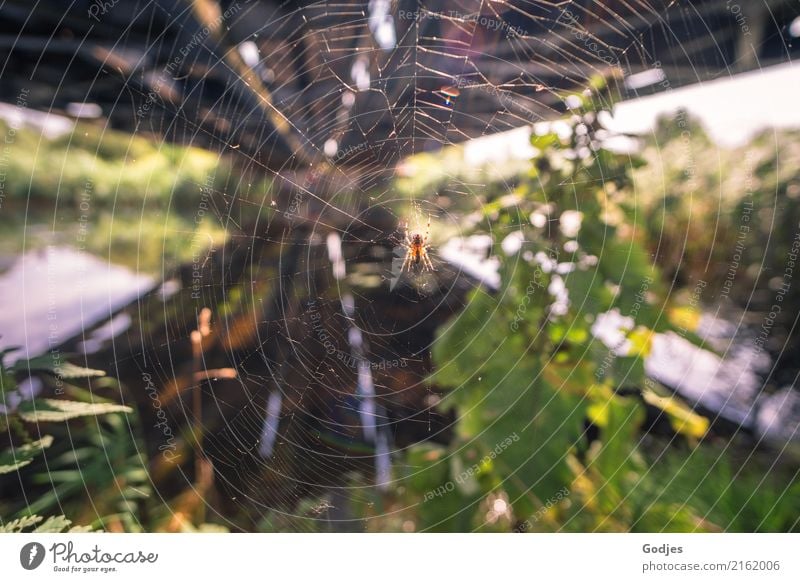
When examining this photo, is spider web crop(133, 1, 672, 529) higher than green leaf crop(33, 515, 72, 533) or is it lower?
higher

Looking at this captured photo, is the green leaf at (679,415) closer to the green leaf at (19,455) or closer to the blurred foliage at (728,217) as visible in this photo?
the blurred foliage at (728,217)

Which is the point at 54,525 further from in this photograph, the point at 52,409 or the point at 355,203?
the point at 355,203

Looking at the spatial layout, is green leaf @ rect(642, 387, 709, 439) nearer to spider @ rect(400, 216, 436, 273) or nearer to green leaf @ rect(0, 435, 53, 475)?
spider @ rect(400, 216, 436, 273)
